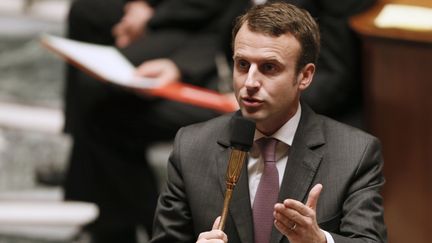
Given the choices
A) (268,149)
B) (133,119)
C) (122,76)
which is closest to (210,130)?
(268,149)

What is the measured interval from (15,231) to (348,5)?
1513 mm

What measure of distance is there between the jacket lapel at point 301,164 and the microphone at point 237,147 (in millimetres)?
170

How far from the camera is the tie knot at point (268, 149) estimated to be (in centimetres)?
194

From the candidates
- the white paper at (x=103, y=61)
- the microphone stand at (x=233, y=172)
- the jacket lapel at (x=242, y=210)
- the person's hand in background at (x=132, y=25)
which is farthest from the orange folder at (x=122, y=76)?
the microphone stand at (x=233, y=172)

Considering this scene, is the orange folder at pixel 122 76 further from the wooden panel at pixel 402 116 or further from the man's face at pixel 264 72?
the man's face at pixel 264 72

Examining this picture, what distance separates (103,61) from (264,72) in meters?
1.56

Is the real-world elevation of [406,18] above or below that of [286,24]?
below

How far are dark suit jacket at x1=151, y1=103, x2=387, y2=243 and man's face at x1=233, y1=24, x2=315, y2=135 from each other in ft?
0.36

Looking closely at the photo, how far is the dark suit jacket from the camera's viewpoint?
1.90 m

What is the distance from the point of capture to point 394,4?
9.53 ft

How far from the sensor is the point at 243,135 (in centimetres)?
173

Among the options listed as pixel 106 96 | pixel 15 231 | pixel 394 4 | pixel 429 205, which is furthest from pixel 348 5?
pixel 15 231

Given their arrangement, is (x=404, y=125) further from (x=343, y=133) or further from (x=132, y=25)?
(x=132, y=25)

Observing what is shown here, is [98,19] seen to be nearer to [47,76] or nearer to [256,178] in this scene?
[47,76]
